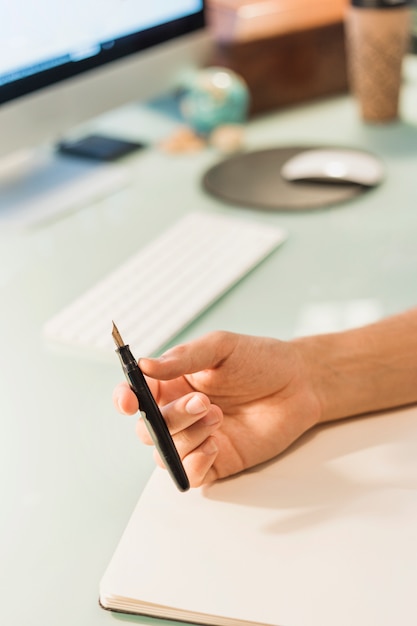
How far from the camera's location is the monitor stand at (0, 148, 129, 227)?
963 millimetres

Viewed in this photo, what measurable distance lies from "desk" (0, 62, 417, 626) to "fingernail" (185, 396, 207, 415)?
9 centimetres

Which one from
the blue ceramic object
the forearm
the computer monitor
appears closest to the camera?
the forearm

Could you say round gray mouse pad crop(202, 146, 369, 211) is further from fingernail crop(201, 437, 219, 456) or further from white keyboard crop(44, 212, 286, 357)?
fingernail crop(201, 437, 219, 456)

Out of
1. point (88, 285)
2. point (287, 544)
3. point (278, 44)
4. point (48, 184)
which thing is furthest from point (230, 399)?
point (278, 44)

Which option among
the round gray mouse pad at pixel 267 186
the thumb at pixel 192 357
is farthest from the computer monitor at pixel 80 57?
the thumb at pixel 192 357

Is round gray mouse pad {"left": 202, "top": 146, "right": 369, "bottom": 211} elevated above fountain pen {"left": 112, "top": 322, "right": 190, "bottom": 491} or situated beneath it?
situated beneath

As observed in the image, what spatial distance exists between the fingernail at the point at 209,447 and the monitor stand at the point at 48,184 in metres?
0.52

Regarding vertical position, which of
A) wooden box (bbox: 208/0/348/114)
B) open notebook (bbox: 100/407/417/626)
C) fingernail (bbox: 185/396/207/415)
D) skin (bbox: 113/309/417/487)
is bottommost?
open notebook (bbox: 100/407/417/626)

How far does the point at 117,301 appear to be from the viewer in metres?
0.73

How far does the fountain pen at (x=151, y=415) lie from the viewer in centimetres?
47

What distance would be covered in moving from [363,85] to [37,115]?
0.52 meters

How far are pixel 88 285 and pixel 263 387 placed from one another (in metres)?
0.30

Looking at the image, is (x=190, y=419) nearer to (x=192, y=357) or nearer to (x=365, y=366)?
(x=192, y=357)

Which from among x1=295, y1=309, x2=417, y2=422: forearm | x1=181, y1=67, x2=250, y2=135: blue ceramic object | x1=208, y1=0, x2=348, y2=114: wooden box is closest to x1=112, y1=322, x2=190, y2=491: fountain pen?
x1=295, y1=309, x2=417, y2=422: forearm
